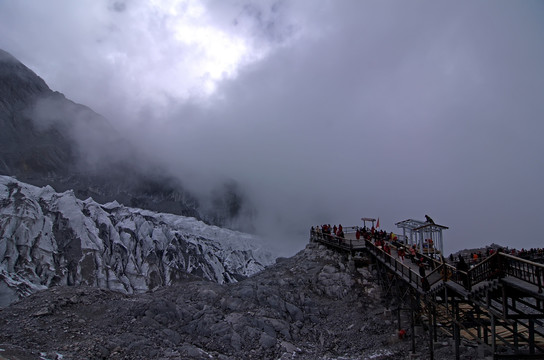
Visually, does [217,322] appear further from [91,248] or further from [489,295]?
[91,248]

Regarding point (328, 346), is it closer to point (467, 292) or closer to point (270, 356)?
point (270, 356)

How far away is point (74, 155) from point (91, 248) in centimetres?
5599

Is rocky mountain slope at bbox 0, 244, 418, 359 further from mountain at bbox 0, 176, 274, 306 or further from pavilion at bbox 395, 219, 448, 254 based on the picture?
mountain at bbox 0, 176, 274, 306

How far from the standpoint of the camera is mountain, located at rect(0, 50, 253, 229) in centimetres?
11431

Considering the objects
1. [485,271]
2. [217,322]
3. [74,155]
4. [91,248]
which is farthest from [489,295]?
[74,155]

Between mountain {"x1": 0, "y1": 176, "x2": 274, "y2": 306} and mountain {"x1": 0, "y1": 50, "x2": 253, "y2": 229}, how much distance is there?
17.4 metres

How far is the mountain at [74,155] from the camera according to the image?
4500 inches

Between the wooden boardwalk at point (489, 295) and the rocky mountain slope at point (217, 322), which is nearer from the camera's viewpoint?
the wooden boardwalk at point (489, 295)

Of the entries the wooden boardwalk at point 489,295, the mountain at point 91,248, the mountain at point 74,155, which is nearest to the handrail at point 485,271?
the wooden boardwalk at point 489,295

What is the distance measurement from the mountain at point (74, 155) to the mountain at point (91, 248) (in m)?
17.4

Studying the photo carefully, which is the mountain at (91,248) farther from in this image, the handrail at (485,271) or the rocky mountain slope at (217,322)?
the handrail at (485,271)

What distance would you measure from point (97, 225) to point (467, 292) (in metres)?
96.7

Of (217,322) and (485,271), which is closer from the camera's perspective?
(485,271)

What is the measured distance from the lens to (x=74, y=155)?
130 m
